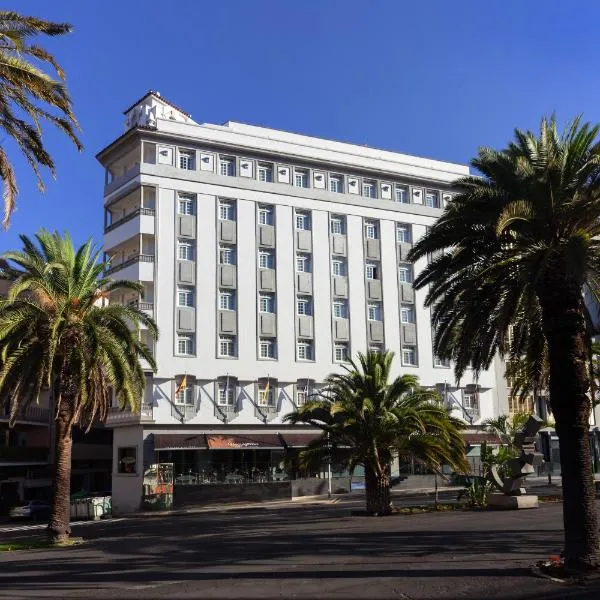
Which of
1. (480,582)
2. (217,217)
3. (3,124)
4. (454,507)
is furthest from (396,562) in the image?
(217,217)

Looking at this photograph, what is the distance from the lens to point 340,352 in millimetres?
52562

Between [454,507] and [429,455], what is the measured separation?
3.98 meters

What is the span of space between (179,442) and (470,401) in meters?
24.1

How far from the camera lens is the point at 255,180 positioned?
5200 cm

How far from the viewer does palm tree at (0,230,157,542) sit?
23766 mm

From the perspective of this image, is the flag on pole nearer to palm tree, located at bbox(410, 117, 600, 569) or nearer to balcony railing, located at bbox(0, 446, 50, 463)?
balcony railing, located at bbox(0, 446, 50, 463)

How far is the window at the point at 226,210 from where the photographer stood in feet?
166

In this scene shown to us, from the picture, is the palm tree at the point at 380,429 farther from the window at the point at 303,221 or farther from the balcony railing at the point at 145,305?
the window at the point at 303,221

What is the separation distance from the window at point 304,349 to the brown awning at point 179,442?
30.7 feet

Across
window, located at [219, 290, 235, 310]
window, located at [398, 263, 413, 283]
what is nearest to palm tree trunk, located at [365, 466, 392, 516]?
window, located at [219, 290, 235, 310]

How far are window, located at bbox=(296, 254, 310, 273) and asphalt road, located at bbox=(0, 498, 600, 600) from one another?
28034 mm

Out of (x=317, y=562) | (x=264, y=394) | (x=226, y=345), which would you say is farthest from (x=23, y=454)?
(x=317, y=562)

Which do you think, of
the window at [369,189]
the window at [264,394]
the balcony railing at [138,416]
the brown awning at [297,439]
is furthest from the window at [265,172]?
the balcony railing at [138,416]

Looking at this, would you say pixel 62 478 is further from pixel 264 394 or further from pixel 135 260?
pixel 264 394
